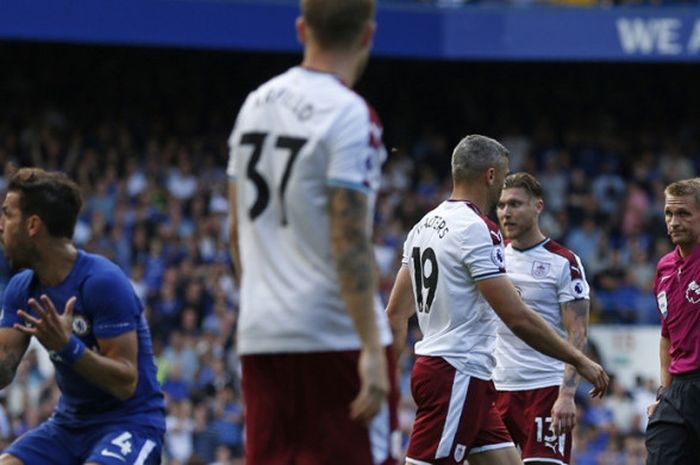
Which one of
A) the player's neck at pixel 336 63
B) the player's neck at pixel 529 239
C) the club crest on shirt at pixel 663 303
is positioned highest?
the player's neck at pixel 336 63

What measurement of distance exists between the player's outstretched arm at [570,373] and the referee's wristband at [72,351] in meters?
2.95

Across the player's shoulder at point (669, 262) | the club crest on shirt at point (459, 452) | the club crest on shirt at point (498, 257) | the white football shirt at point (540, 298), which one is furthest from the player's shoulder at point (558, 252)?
the club crest on shirt at point (459, 452)

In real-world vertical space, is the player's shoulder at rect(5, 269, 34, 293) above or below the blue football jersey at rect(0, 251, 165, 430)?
above

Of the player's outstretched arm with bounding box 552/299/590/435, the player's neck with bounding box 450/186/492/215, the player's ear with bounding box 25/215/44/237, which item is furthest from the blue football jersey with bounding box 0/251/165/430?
the player's outstretched arm with bounding box 552/299/590/435

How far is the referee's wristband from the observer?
6.12 metres

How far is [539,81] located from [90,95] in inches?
309

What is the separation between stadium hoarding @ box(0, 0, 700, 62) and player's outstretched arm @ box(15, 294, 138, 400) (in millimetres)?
14977

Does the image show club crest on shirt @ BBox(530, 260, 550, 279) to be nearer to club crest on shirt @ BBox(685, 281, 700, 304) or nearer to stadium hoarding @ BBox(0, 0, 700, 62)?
club crest on shirt @ BBox(685, 281, 700, 304)

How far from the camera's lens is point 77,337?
21.0 ft

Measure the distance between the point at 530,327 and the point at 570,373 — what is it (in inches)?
57.8

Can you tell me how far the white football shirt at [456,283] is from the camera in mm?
7387

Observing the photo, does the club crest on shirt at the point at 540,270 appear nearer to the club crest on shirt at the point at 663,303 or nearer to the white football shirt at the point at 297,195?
the club crest on shirt at the point at 663,303

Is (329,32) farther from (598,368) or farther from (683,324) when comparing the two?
(683,324)

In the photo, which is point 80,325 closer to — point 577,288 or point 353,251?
point 353,251
